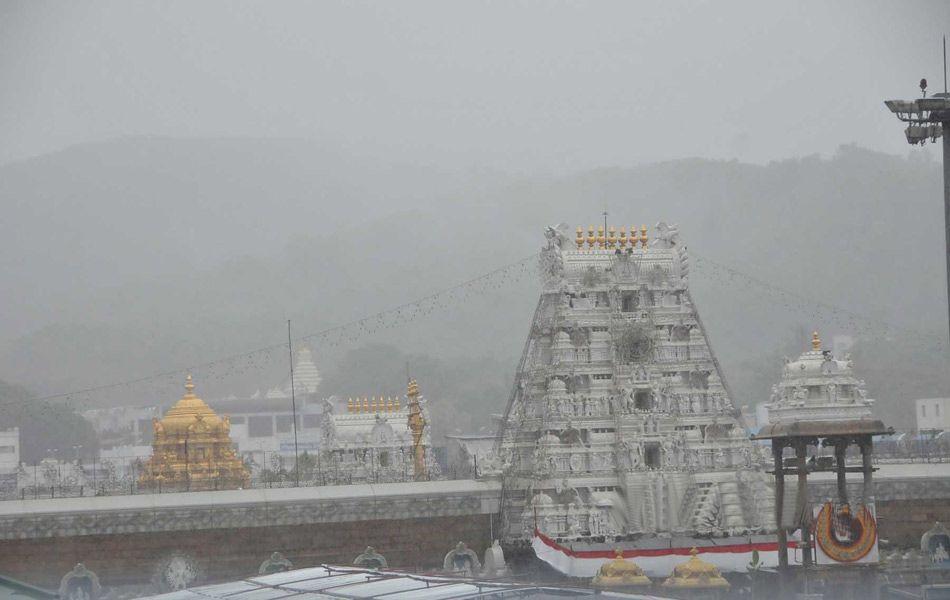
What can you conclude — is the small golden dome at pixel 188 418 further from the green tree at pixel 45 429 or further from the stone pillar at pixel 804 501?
the green tree at pixel 45 429

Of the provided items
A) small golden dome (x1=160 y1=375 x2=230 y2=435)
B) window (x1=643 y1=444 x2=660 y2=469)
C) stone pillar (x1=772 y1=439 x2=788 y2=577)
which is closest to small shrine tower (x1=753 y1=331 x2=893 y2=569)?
stone pillar (x1=772 y1=439 x2=788 y2=577)

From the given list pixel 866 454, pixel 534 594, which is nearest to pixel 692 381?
pixel 866 454

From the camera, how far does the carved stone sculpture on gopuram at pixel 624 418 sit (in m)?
46.4

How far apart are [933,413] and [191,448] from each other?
5202cm

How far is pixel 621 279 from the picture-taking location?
1908 inches

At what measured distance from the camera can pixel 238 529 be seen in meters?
46.2

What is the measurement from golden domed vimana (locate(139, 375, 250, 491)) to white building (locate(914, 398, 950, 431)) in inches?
1799

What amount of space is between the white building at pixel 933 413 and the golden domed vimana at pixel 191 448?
45.7 meters

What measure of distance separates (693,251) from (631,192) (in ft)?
55.6

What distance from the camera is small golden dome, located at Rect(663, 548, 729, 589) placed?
36.3 m

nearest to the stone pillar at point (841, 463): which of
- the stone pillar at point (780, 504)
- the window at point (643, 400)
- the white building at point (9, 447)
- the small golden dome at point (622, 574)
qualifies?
the stone pillar at point (780, 504)

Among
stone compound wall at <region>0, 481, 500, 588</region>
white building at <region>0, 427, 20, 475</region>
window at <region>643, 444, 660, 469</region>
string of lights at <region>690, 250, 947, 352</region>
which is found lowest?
stone compound wall at <region>0, 481, 500, 588</region>

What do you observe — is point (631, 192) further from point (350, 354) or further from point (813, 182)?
point (350, 354)

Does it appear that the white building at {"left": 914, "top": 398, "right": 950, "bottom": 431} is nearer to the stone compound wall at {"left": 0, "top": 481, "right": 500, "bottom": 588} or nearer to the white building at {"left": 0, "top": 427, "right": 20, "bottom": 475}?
the stone compound wall at {"left": 0, "top": 481, "right": 500, "bottom": 588}
